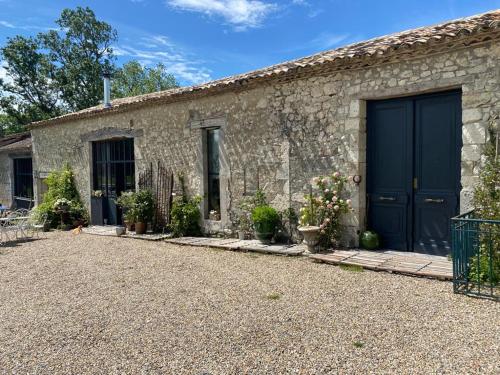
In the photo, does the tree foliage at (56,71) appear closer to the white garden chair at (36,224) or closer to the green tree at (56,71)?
the green tree at (56,71)

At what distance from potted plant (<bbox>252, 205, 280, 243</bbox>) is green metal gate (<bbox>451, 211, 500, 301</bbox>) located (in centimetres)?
345

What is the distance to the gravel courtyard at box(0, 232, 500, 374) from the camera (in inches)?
116

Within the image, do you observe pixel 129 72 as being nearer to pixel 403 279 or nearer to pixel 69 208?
pixel 69 208

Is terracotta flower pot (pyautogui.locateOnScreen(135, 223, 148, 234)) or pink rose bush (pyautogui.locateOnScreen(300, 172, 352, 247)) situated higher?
pink rose bush (pyautogui.locateOnScreen(300, 172, 352, 247))

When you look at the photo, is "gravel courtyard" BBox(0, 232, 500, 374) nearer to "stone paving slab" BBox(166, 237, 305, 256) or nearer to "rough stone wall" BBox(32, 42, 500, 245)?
"stone paving slab" BBox(166, 237, 305, 256)

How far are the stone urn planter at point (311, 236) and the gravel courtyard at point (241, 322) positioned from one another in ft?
1.59

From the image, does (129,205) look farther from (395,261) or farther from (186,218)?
(395,261)

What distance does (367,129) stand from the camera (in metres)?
6.48

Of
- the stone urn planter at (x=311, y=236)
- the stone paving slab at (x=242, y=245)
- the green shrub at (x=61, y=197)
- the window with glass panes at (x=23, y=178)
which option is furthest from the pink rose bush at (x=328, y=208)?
the window with glass panes at (x=23, y=178)

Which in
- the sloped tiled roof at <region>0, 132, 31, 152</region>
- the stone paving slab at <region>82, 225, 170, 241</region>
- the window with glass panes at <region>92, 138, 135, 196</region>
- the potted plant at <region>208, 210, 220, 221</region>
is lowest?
the stone paving slab at <region>82, 225, 170, 241</region>

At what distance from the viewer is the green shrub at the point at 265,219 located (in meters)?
7.28

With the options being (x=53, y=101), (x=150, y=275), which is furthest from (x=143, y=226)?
(x=53, y=101)

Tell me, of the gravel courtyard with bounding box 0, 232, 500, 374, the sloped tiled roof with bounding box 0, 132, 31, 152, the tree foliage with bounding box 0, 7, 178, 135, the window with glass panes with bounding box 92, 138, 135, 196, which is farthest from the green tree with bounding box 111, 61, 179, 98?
the gravel courtyard with bounding box 0, 232, 500, 374

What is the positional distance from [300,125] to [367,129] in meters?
1.22
